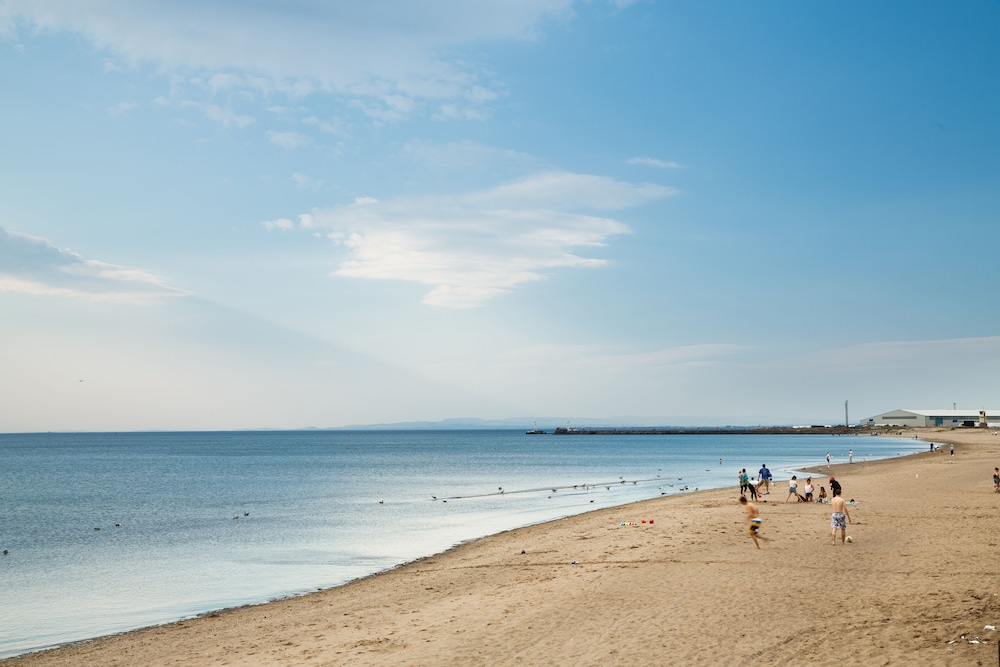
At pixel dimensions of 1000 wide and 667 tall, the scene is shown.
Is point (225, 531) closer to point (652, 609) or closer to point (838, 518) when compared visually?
point (652, 609)

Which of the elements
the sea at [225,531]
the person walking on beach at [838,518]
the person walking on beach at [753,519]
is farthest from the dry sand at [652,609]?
the sea at [225,531]

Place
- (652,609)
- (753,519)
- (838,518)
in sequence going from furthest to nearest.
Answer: (838,518) < (753,519) < (652,609)

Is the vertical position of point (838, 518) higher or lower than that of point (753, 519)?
lower

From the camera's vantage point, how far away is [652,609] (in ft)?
52.8

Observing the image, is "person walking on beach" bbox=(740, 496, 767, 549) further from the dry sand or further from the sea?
the sea

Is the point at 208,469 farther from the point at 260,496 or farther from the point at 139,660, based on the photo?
the point at 139,660

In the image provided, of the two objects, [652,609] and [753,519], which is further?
[753,519]

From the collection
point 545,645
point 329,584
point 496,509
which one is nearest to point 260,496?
point 496,509

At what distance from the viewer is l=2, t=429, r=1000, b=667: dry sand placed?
1329cm

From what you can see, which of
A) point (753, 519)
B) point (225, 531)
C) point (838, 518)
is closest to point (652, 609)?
point (753, 519)

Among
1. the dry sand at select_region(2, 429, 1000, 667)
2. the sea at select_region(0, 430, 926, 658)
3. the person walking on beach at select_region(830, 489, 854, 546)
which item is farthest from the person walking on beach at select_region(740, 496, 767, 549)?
the sea at select_region(0, 430, 926, 658)

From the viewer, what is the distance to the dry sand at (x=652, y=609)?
43.6 feet

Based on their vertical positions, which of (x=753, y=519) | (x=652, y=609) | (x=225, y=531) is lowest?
(x=225, y=531)

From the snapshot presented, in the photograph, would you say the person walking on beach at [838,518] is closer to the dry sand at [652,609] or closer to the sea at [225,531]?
the dry sand at [652,609]
